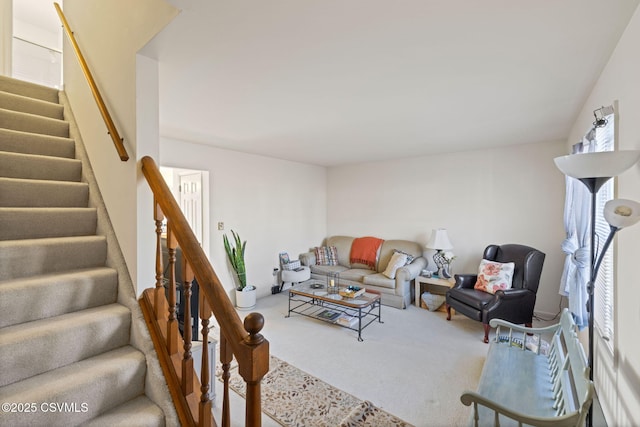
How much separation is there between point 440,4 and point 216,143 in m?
3.36

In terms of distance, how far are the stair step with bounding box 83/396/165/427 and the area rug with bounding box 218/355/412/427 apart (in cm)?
106

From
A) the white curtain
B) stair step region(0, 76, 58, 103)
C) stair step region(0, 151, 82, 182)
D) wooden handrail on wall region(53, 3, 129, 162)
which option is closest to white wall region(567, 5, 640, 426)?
the white curtain

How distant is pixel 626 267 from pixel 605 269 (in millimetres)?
652

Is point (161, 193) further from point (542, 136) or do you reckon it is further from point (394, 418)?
point (542, 136)

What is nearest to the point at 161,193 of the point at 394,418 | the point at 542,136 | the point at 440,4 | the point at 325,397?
the point at 440,4

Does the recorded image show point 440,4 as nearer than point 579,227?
Yes

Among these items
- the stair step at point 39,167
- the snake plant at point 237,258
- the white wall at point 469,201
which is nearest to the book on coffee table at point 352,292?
the snake plant at point 237,258

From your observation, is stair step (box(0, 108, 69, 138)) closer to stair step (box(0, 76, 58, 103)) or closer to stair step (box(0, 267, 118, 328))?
stair step (box(0, 76, 58, 103))

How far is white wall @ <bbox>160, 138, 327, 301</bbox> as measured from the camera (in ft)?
13.6

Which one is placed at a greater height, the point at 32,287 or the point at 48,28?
the point at 48,28

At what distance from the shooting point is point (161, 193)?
1461mm

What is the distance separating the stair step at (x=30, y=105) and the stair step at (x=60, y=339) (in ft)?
6.03

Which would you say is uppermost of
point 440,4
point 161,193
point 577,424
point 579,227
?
point 440,4

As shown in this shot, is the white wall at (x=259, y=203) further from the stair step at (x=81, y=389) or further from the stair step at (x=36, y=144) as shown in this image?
the stair step at (x=81, y=389)
